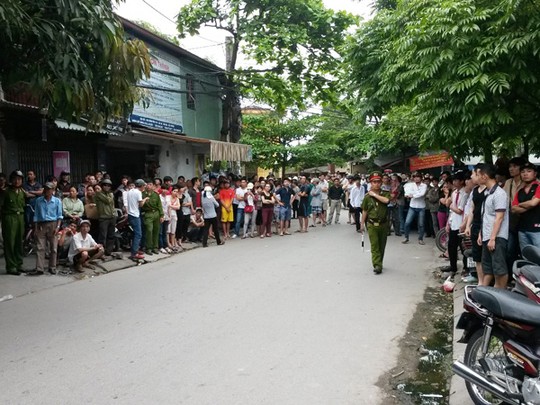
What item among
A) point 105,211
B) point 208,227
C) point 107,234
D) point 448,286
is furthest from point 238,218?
point 448,286

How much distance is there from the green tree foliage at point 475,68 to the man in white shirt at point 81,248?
636cm

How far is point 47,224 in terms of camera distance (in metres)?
9.05

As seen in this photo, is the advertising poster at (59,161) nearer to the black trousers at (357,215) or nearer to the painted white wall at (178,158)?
the painted white wall at (178,158)

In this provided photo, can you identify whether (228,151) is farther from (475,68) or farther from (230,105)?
(475,68)

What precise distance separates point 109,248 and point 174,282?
285 cm

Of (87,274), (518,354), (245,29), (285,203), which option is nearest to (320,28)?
(245,29)

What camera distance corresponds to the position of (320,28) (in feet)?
61.9

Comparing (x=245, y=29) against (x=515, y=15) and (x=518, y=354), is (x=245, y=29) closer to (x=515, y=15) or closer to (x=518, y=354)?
(x=515, y=15)

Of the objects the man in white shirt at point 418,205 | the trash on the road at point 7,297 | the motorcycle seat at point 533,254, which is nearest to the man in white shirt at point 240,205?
the man in white shirt at point 418,205

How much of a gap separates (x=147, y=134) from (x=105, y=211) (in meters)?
4.66

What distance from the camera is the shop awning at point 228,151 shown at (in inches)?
673

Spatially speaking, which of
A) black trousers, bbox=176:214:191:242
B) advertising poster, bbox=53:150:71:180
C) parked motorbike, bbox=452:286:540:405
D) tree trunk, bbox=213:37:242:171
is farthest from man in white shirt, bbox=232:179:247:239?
parked motorbike, bbox=452:286:540:405

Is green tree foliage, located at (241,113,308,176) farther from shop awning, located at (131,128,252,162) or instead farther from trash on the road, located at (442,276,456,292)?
trash on the road, located at (442,276,456,292)

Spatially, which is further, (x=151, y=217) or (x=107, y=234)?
(x=151, y=217)
